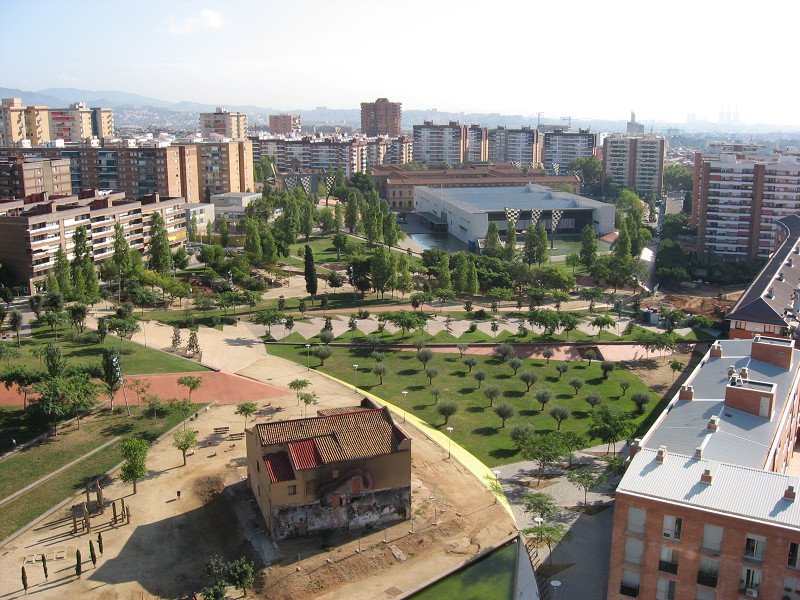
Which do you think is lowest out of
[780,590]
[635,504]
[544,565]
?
[544,565]

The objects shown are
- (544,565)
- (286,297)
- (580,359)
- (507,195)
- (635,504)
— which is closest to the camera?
(635,504)

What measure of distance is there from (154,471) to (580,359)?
27.8 metres

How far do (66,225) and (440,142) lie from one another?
104 meters

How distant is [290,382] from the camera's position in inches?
1609

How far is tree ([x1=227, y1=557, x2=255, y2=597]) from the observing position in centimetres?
2381

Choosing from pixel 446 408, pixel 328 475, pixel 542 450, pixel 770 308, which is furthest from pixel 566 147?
pixel 328 475

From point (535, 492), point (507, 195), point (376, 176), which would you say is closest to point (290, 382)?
point (535, 492)

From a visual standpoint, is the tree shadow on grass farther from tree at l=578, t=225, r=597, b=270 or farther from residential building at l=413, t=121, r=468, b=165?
residential building at l=413, t=121, r=468, b=165

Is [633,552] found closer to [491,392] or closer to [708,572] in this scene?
[708,572]

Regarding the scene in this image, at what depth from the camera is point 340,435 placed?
2905 cm

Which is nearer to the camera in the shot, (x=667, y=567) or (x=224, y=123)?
(x=667, y=567)

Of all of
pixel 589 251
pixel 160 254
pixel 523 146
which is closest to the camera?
pixel 160 254

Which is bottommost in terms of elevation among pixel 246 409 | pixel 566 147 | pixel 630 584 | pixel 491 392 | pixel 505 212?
pixel 491 392

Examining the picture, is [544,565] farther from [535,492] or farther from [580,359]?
[580,359]
